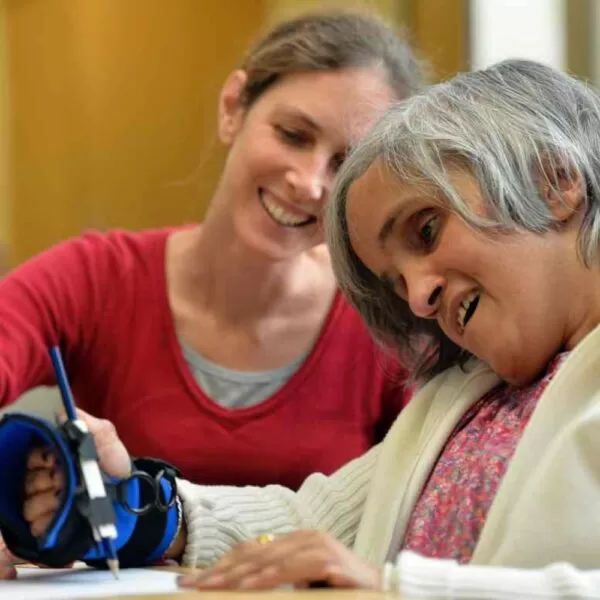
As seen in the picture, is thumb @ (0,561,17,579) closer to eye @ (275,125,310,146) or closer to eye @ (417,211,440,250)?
eye @ (417,211,440,250)

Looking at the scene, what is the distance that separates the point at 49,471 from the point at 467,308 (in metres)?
0.38

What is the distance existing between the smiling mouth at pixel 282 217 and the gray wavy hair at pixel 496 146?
0.27 m

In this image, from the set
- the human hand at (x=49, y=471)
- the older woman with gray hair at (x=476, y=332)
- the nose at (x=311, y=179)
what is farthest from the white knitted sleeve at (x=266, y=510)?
the nose at (x=311, y=179)

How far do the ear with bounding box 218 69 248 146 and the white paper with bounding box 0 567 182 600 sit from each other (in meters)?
0.70

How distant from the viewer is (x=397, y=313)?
1.12m

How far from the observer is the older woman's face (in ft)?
2.93

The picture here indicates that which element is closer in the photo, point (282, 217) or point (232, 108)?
point (282, 217)

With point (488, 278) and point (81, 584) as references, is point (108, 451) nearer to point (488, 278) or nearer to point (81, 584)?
Result: point (81, 584)

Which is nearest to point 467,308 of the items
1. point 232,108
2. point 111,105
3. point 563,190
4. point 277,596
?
point 563,190

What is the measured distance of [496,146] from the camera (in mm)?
933

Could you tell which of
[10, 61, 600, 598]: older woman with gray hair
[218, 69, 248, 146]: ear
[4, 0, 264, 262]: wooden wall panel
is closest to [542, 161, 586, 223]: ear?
[10, 61, 600, 598]: older woman with gray hair

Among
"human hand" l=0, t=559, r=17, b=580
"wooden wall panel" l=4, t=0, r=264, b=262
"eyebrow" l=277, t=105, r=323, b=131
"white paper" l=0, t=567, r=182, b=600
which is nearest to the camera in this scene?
"white paper" l=0, t=567, r=182, b=600

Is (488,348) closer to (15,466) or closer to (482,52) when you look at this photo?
(15,466)

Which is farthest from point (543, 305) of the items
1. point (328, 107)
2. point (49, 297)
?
point (49, 297)
